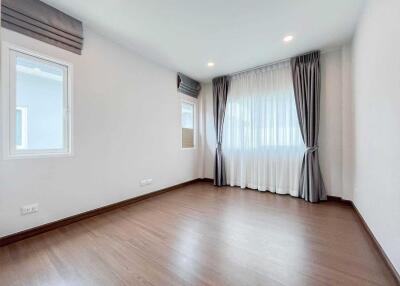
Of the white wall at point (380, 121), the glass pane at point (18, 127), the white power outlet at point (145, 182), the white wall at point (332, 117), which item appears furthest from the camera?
the white power outlet at point (145, 182)

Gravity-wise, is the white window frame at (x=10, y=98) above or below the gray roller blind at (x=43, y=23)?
below

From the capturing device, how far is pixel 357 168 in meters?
2.60

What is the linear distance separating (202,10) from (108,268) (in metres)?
2.91

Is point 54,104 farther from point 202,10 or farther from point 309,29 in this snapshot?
point 309,29

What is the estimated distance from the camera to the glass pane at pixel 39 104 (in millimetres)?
2034

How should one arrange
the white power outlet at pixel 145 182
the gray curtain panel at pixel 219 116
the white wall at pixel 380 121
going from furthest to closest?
the gray curtain panel at pixel 219 116, the white power outlet at pixel 145 182, the white wall at pixel 380 121

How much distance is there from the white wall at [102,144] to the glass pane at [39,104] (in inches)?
6.7

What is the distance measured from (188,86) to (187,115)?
28.9 inches

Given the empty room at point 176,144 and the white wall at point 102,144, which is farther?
the white wall at point 102,144

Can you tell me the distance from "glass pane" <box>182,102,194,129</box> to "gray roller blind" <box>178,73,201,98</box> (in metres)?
0.31

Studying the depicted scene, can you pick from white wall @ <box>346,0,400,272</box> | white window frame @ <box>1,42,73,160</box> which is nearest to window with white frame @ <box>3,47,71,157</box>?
white window frame @ <box>1,42,73,160</box>

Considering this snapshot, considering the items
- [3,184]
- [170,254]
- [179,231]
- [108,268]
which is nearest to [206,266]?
[170,254]

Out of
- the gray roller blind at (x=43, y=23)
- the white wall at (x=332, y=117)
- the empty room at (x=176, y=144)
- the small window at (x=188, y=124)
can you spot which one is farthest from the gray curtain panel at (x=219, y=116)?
the gray roller blind at (x=43, y=23)

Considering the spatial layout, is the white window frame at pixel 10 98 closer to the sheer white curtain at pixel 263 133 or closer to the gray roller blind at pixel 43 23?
the gray roller blind at pixel 43 23
